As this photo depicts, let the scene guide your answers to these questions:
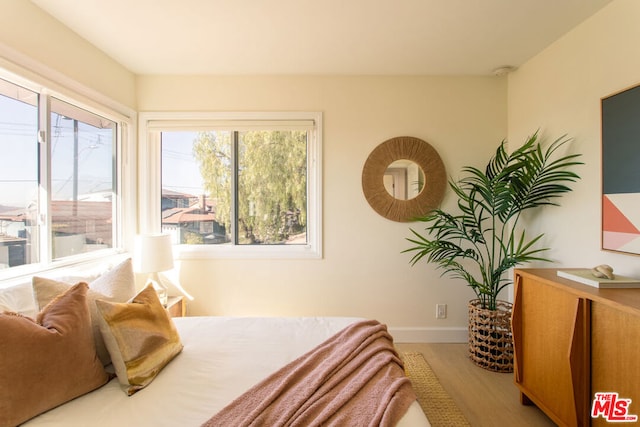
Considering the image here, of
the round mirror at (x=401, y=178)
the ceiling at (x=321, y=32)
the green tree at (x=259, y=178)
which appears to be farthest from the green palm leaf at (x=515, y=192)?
the green tree at (x=259, y=178)

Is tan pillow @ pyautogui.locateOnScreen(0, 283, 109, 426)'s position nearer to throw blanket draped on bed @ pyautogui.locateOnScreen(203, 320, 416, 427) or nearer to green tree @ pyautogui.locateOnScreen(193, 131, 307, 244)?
throw blanket draped on bed @ pyautogui.locateOnScreen(203, 320, 416, 427)

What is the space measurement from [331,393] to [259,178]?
2.14 m

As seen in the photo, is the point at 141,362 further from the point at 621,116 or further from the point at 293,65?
the point at 621,116

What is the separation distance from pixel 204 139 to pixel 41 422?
238 cm

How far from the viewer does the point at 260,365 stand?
135 centimetres

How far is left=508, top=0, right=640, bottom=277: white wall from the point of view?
1.71 meters

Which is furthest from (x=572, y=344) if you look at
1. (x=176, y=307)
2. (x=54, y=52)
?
(x=54, y=52)

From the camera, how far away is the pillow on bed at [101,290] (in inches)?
48.9

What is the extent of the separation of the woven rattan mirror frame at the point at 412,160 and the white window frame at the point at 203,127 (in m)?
0.50

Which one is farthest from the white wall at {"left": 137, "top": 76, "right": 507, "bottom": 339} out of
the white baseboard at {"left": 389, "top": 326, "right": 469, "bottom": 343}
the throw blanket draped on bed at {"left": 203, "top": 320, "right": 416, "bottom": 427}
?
the throw blanket draped on bed at {"left": 203, "top": 320, "right": 416, "bottom": 427}

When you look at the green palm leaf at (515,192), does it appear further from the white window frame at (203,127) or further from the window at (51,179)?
the window at (51,179)

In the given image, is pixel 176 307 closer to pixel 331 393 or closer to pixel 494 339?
pixel 331 393

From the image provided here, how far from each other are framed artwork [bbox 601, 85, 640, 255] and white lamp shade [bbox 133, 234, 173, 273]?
10.0 feet

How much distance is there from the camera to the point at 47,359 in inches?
40.2
